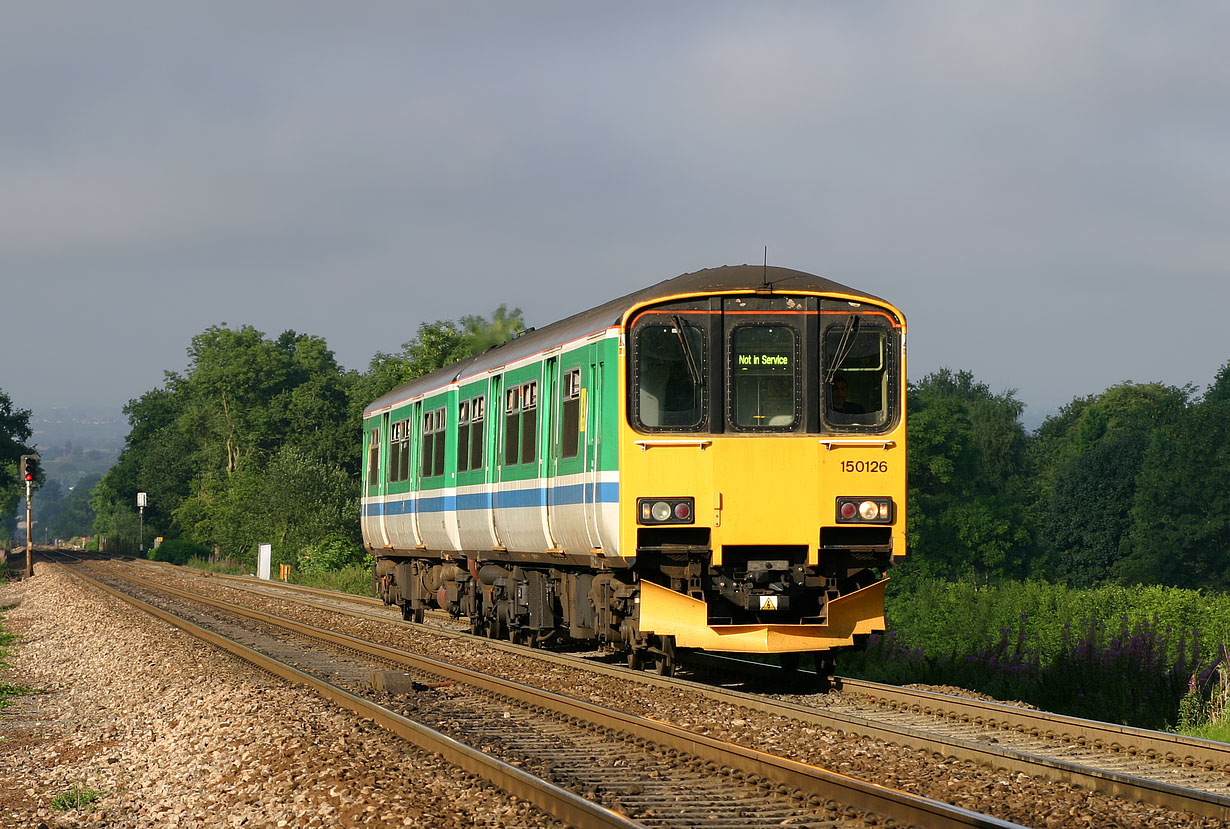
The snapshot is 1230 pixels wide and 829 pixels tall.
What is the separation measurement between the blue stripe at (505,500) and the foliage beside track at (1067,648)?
3892mm

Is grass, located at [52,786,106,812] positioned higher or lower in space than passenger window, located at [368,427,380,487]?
lower

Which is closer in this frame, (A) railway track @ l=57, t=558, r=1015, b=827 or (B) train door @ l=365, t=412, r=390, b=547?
(A) railway track @ l=57, t=558, r=1015, b=827

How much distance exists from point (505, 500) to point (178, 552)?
64341 millimetres

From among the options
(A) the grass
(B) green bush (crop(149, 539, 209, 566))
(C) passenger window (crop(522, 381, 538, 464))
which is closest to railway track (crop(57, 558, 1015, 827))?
(A) the grass

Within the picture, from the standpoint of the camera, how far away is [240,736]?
35.6ft

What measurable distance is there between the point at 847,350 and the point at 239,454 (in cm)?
9490

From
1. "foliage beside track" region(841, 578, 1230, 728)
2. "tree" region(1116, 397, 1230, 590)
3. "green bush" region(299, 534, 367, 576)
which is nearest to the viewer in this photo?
"foliage beside track" region(841, 578, 1230, 728)

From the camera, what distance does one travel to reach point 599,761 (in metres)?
9.66

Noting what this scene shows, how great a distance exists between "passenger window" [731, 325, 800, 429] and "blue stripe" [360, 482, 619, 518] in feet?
4.68

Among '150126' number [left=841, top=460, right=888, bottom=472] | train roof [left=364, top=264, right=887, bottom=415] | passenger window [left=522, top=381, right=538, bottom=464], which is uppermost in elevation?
train roof [left=364, top=264, right=887, bottom=415]

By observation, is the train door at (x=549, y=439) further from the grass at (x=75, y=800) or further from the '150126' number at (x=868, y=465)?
the grass at (x=75, y=800)

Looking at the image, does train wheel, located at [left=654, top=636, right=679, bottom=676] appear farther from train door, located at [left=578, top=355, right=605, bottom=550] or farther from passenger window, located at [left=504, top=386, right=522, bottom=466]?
passenger window, located at [left=504, top=386, right=522, bottom=466]

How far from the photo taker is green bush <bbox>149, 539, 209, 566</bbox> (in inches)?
3012

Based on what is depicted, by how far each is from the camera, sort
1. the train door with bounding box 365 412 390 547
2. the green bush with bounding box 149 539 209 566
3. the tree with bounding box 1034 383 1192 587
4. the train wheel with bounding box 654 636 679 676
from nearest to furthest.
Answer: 1. the train wheel with bounding box 654 636 679 676
2. the train door with bounding box 365 412 390 547
3. the green bush with bounding box 149 539 209 566
4. the tree with bounding box 1034 383 1192 587
